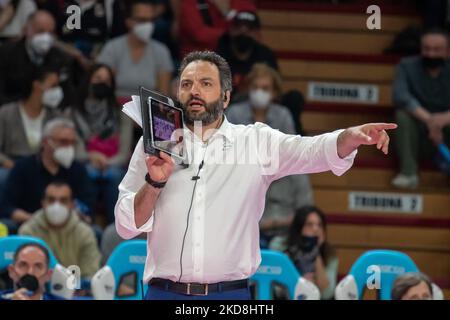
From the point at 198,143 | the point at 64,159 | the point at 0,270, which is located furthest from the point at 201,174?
the point at 64,159

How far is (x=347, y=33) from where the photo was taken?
30.9 ft

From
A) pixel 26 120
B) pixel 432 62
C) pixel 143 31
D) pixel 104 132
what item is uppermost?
pixel 143 31

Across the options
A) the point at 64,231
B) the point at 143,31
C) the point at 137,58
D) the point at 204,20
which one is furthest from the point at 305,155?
the point at 204,20

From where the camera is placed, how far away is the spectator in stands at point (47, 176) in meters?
8.05

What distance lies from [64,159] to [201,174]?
347 centimetres

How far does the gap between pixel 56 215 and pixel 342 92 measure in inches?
105

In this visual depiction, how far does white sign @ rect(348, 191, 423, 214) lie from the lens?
8.92m

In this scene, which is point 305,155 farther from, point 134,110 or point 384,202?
point 384,202

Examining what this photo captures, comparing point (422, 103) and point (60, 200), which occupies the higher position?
point (422, 103)

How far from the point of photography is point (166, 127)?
4551 millimetres

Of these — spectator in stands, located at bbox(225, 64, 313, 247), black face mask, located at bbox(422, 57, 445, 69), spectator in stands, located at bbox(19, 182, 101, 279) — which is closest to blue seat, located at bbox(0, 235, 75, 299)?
spectator in stands, located at bbox(19, 182, 101, 279)
